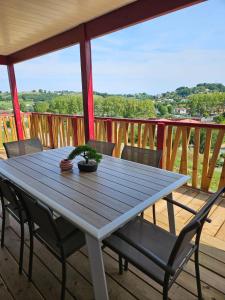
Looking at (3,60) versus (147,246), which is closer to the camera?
(147,246)

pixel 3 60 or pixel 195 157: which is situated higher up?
pixel 3 60

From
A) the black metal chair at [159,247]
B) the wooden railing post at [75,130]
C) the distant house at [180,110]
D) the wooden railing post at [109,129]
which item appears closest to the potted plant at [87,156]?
the black metal chair at [159,247]

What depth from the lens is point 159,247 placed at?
1.31m

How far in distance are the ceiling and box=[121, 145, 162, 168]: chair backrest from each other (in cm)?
196

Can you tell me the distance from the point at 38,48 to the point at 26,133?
104 inches

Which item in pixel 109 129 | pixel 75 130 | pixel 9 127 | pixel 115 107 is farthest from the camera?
pixel 9 127

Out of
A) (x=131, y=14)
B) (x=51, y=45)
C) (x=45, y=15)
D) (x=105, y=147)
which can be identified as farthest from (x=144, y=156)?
(x=51, y=45)

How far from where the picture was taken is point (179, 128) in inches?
114

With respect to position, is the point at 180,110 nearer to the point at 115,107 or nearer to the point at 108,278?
the point at 115,107

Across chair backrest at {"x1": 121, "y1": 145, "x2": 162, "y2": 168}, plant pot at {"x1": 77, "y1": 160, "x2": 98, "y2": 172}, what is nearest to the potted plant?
plant pot at {"x1": 77, "y1": 160, "x2": 98, "y2": 172}

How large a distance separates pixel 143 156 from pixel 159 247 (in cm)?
101

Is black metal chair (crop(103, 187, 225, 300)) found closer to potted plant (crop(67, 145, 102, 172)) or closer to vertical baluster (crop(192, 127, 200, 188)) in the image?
potted plant (crop(67, 145, 102, 172))

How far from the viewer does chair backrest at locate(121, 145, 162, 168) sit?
204 cm

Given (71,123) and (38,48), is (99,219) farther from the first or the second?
(38,48)
